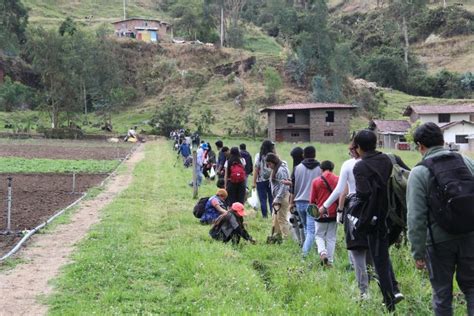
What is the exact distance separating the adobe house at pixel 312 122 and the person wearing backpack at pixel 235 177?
49.4m

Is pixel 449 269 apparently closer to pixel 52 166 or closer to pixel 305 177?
pixel 305 177

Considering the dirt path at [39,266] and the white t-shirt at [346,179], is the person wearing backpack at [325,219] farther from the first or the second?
the dirt path at [39,266]

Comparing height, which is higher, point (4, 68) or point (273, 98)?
point (4, 68)

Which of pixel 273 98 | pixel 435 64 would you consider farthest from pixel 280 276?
pixel 435 64

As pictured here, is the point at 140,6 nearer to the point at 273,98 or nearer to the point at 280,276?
Result: the point at 273,98

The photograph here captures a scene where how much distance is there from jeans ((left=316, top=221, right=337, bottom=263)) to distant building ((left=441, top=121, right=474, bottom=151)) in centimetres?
5046

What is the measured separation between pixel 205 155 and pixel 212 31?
85.0m

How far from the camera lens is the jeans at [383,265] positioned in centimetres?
596

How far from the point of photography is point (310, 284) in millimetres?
6836

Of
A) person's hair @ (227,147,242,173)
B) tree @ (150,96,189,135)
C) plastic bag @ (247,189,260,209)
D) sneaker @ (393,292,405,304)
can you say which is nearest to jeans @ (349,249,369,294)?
sneaker @ (393,292,405,304)

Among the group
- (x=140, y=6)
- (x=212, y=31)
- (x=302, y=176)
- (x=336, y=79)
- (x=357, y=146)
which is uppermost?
(x=140, y=6)

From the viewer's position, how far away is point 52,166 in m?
28.3

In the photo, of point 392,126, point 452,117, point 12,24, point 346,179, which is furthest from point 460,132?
point 12,24

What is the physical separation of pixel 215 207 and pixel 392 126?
53437 mm
